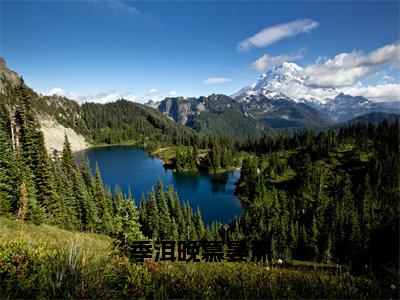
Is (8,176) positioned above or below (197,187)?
above

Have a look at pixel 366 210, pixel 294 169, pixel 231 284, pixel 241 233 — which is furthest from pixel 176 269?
pixel 294 169

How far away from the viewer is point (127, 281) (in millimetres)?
7074

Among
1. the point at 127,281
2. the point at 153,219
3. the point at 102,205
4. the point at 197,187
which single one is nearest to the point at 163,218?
the point at 153,219

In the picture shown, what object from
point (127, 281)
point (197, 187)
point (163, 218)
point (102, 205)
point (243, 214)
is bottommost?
point (197, 187)

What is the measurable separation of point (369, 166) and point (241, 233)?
95.6 metres

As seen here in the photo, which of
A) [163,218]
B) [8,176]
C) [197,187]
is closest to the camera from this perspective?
[8,176]

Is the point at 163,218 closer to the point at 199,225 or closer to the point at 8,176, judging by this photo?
the point at 199,225

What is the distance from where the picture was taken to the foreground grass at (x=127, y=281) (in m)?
6.09

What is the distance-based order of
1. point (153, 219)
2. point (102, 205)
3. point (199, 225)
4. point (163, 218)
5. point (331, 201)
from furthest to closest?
point (331, 201)
point (199, 225)
point (163, 218)
point (153, 219)
point (102, 205)

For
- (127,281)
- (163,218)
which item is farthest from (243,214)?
(127,281)

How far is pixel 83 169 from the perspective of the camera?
3597 inches

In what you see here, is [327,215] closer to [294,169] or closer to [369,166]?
[369,166]

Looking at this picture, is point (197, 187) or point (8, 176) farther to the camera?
point (197, 187)

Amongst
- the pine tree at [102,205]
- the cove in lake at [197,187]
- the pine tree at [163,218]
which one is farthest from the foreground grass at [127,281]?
the cove in lake at [197,187]
